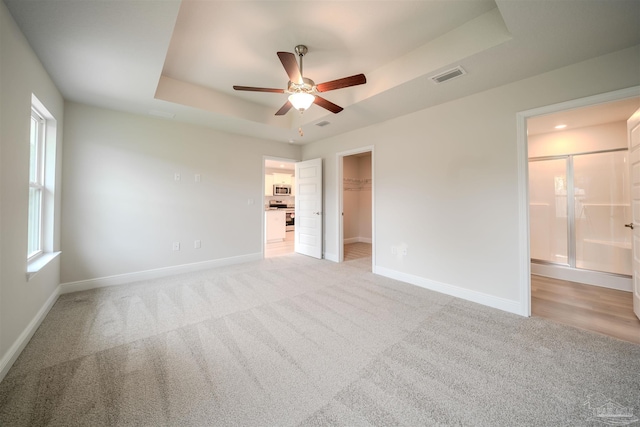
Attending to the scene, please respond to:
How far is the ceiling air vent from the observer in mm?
2377

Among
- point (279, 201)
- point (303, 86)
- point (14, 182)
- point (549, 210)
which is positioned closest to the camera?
point (14, 182)

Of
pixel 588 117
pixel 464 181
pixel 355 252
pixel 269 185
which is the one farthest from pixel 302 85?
pixel 269 185

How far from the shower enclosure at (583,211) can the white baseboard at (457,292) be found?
84.0 inches

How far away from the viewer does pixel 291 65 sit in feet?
6.59

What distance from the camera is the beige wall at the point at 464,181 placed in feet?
7.90

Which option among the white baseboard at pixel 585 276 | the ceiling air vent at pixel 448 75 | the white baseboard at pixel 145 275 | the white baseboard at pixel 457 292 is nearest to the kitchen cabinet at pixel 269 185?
the white baseboard at pixel 145 275

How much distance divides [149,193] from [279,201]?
538 centimetres

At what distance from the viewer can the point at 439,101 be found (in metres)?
3.09

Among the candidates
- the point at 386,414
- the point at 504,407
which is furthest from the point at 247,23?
the point at 504,407

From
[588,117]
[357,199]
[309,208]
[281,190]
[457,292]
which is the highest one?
[588,117]

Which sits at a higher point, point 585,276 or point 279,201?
point 279,201

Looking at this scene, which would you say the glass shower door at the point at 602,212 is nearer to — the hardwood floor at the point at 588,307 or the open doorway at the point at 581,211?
the open doorway at the point at 581,211

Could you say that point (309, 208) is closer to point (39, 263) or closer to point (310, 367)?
point (310, 367)

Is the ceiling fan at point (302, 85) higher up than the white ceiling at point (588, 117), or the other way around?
the white ceiling at point (588, 117)
